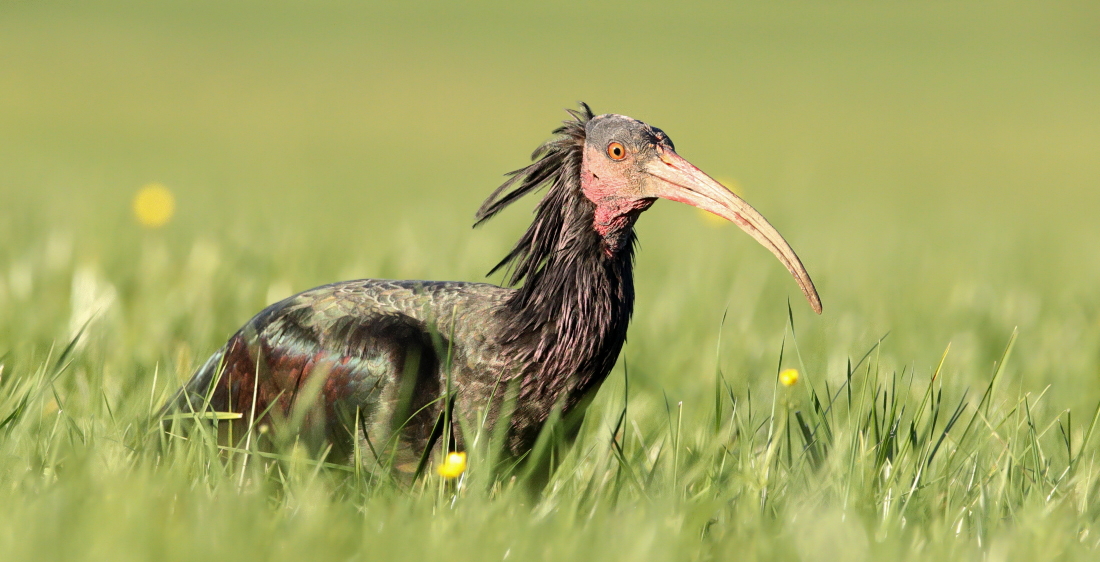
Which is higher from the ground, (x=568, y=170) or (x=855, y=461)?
(x=568, y=170)

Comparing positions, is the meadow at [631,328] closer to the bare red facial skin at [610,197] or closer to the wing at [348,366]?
the wing at [348,366]

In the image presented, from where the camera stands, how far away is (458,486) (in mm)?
3705

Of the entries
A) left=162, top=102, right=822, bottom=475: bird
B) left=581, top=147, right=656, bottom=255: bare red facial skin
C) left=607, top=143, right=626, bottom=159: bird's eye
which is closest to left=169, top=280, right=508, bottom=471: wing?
left=162, top=102, right=822, bottom=475: bird

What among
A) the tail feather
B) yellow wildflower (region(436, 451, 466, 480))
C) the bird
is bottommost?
the tail feather

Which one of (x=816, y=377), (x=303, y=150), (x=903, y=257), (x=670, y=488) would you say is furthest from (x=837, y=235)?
(x=303, y=150)

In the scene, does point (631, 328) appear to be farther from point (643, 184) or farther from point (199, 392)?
point (199, 392)

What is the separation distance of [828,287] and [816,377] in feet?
10.8

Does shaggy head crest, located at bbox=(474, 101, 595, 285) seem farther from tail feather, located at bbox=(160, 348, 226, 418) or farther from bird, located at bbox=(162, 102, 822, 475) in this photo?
tail feather, located at bbox=(160, 348, 226, 418)

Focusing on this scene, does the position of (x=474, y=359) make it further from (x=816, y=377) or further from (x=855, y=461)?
(x=816, y=377)

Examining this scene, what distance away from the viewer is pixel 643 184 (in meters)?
4.48

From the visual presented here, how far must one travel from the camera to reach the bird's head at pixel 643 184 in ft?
14.4

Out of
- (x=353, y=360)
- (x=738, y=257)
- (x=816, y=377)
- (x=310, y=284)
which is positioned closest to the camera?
(x=353, y=360)

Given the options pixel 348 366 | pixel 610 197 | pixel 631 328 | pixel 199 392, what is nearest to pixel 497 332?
pixel 348 366

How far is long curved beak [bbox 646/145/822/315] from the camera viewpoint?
4371 millimetres
